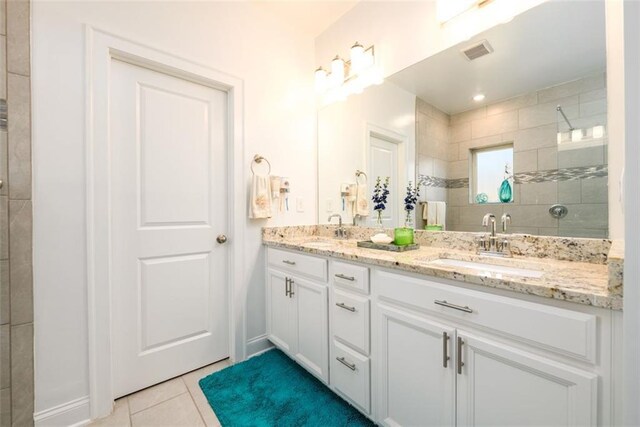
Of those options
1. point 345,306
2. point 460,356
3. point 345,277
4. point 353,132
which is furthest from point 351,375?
point 353,132

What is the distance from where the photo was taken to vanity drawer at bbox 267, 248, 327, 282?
5.01 feet

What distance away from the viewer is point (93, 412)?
138cm

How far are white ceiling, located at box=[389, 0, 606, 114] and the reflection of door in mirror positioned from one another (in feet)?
1.28

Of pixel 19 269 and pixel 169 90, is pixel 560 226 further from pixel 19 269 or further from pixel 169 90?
pixel 19 269

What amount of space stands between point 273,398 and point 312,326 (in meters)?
0.44

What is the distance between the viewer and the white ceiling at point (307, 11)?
6.62ft

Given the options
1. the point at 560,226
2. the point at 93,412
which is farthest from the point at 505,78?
the point at 93,412

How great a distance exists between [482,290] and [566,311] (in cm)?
21

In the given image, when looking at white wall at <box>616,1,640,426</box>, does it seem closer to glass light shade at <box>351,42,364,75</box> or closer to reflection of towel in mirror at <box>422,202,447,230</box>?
reflection of towel in mirror at <box>422,202,447,230</box>

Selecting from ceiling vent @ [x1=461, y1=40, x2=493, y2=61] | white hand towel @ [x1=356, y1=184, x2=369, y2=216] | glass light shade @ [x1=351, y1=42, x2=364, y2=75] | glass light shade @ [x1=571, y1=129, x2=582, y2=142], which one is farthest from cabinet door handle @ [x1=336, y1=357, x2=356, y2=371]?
glass light shade @ [x1=351, y1=42, x2=364, y2=75]

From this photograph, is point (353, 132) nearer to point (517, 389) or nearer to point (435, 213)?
point (435, 213)

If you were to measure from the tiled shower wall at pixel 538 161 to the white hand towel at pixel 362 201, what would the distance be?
0.58m

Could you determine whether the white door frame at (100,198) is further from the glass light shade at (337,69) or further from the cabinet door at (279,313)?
the glass light shade at (337,69)

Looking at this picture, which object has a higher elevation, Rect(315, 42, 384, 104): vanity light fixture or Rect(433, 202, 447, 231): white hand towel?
Rect(315, 42, 384, 104): vanity light fixture
